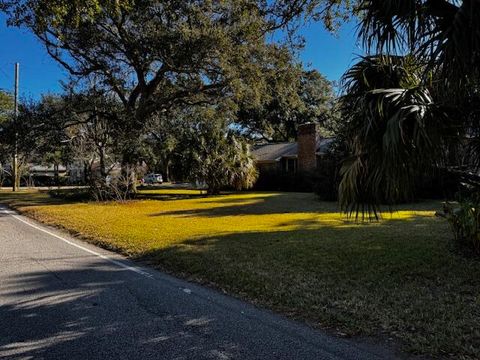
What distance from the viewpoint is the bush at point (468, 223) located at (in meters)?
7.11

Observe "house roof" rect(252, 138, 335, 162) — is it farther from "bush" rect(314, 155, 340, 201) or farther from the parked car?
the parked car

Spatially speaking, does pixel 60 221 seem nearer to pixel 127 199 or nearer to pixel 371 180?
pixel 127 199

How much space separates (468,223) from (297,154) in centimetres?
2621

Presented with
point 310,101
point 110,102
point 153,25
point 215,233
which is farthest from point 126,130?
point 310,101

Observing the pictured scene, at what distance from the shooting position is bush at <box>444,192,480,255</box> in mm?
7113

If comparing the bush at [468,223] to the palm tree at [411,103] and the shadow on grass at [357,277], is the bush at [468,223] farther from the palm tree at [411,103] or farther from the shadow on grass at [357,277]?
the palm tree at [411,103]

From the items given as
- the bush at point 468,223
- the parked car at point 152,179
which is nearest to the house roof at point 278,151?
the parked car at point 152,179

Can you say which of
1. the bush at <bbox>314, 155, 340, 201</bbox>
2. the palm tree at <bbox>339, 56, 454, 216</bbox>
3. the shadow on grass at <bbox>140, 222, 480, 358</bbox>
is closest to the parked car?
the bush at <bbox>314, 155, 340, 201</bbox>

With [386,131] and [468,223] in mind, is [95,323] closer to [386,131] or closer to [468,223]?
[386,131]

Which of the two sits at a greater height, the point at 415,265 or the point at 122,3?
the point at 122,3

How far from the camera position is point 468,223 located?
7430mm

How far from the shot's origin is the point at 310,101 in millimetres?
48531

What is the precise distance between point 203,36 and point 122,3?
10.8 metres

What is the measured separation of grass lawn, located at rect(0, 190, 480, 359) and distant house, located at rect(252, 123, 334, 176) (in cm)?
1705
